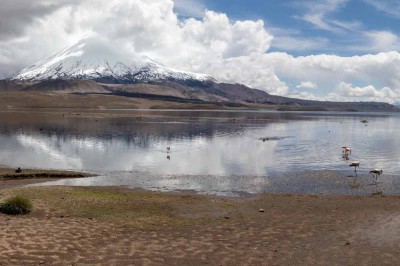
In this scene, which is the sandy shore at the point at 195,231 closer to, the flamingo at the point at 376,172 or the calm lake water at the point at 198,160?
the calm lake water at the point at 198,160

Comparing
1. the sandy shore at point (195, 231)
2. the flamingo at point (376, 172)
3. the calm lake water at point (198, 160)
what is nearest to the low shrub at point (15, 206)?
the sandy shore at point (195, 231)

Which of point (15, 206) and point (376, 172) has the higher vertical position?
point (376, 172)

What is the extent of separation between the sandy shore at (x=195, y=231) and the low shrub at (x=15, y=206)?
46cm

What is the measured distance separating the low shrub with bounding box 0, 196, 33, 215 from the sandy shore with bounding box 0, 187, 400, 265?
46 cm

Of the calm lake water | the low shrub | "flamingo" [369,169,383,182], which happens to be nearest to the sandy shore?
the low shrub

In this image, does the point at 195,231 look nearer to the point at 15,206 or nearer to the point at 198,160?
the point at 15,206

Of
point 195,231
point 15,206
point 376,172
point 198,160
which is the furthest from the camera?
point 198,160

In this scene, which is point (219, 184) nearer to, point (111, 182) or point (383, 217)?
point (111, 182)

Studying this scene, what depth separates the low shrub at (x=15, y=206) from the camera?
22.3 m

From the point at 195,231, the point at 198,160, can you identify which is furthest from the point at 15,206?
the point at 198,160

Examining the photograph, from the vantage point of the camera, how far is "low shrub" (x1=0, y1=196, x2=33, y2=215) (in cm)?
2228

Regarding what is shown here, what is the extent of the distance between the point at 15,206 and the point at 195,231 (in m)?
9.11

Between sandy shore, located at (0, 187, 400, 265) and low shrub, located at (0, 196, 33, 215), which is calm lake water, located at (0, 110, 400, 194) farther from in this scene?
low shrub, located at (0, 196, 33, 215)

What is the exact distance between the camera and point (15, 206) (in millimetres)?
22406
